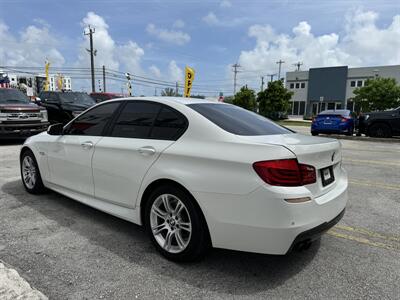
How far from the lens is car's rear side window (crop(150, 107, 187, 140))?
10.3 feet

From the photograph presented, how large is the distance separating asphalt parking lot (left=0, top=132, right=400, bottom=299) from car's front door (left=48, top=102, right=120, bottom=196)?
0.46m

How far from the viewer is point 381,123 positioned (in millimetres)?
14680

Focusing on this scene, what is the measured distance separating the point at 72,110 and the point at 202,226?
40.4 ft

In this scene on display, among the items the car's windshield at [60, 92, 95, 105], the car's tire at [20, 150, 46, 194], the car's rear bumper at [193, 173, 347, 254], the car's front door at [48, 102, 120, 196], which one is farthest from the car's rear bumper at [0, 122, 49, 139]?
the car's rear bumper at [193, 173, 347, 254]

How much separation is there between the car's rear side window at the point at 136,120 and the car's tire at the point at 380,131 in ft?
46.7

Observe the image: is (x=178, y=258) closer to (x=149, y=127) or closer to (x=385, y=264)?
(x=149, y=127)

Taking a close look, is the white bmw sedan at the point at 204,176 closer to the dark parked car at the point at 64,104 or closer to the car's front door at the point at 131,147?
the car's front door at the point at 131,147

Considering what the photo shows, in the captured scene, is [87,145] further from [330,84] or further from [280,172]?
[330,84]

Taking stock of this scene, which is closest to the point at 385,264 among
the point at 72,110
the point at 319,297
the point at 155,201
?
the point at 319,297

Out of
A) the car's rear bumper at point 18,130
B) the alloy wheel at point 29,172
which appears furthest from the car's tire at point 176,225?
the car's rear bumper at point 18,130

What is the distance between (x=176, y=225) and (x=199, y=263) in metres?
0.41

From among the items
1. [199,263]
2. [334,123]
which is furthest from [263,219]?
[334,123]

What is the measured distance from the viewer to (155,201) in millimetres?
3131

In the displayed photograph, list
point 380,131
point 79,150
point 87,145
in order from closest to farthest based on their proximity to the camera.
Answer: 1. point 87,145
2. point 79,150
3. point 380,131
